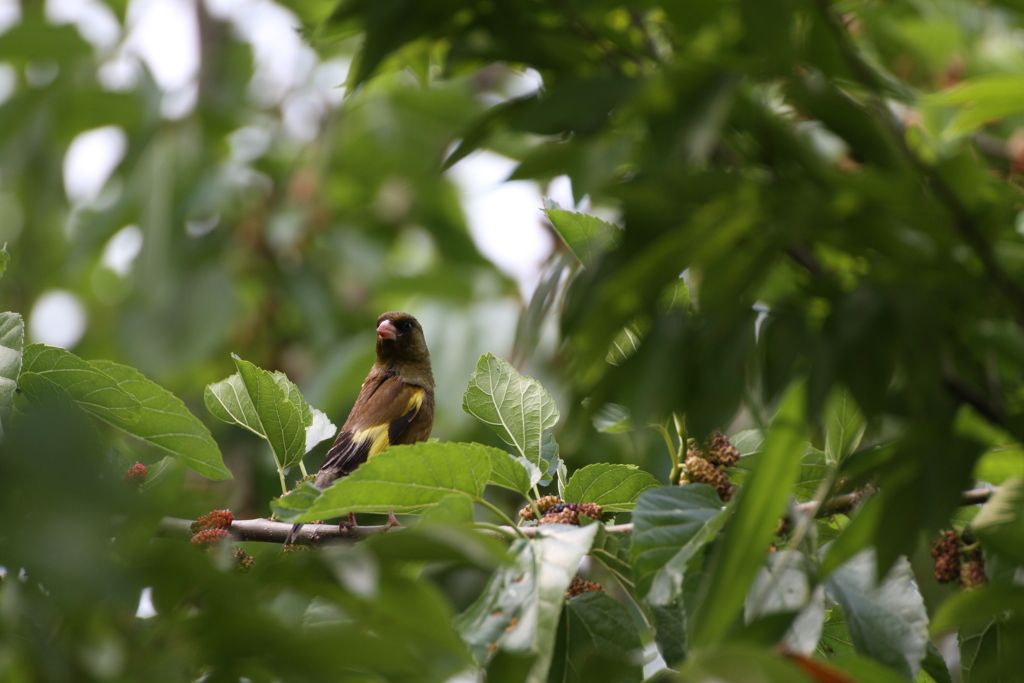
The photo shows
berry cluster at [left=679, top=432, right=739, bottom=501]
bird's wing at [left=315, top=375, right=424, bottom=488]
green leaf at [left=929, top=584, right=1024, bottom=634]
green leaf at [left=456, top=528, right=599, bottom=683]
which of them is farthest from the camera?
bird's wing at [left=315, top=375, right=424, bottom=488]

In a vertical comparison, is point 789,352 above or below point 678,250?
below

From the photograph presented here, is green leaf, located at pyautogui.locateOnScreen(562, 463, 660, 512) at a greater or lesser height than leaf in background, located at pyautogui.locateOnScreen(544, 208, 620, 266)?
lesser

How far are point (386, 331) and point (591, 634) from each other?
2829mm

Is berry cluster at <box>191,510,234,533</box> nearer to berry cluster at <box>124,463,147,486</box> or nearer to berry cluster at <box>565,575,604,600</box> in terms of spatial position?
berry cluster at <box>124,463,147,486</box>

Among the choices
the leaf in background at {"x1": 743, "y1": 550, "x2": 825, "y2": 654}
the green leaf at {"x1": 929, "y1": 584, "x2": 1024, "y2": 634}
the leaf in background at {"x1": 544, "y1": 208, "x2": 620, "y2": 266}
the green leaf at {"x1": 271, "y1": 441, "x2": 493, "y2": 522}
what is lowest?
the green leaf at {"x1": 271, "y1": 441, "x2": 493, "y2": 522}

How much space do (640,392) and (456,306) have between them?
5531 mm

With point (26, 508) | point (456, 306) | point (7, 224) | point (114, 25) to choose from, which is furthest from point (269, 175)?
point (26, 508)

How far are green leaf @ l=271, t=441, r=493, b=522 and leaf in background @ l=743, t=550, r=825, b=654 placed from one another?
54 cm

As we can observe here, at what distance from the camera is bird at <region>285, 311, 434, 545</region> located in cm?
347

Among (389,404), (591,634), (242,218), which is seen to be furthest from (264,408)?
(242,218)

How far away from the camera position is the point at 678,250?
37.9 inches

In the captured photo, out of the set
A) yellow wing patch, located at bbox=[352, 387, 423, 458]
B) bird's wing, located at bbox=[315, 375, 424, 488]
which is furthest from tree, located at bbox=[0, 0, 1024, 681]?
yellow wing patch, located at bbox=[352, 387, 423, 458]

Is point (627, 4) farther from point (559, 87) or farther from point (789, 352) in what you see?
A: point (789, 352)

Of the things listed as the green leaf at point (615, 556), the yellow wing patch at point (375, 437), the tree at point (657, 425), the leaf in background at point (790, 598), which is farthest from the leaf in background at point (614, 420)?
the yellow wing patch at point (375, 437)
